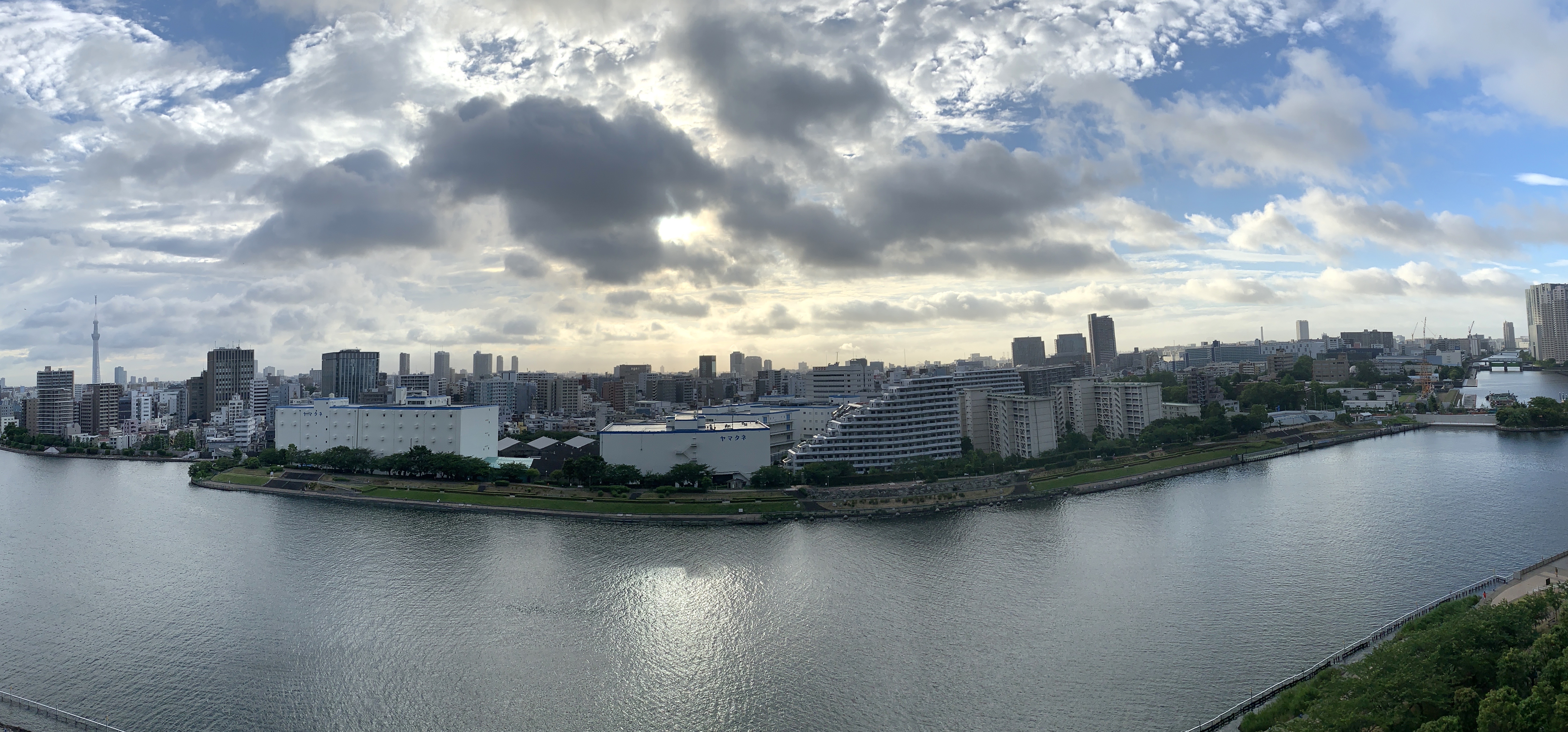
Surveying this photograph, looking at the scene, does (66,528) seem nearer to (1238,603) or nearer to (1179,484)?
(1238,603)

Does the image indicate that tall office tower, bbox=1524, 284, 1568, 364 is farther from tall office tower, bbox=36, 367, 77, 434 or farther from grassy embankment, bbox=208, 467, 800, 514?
tall office tower, bbox=36, 367, 77, 434

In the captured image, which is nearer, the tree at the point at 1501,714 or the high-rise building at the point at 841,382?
the tree at the point at 1501,714

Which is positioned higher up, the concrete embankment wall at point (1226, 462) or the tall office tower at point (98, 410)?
the tall office tower at point (98, 410)

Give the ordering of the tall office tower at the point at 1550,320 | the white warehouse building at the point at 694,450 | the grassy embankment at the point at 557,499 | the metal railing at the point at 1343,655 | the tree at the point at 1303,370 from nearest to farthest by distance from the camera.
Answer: the metal railing at the point at 1343,655, the grassy embankment at the point at 557,499, the white warehouse building at the point at 694,450, the tree at the point at 1303,370, the tall office tower at the point at 1550,320

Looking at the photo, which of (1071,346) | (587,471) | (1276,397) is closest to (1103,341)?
(1071,346)

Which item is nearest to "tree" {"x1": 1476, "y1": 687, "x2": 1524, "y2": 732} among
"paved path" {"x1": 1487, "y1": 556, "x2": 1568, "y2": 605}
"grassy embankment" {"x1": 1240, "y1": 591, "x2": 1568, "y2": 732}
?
"grassy embankment" {"x1": 1240, "y1": 591, "x2": 1568, "y2": 732}

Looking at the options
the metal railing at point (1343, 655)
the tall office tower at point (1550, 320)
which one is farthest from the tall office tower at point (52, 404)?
the tall office tower at point (1550, 320)

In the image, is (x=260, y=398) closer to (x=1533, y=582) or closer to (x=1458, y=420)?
(x=1533, y=582)

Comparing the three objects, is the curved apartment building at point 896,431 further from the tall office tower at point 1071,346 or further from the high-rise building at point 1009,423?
the tall office tower at point 1071,346
